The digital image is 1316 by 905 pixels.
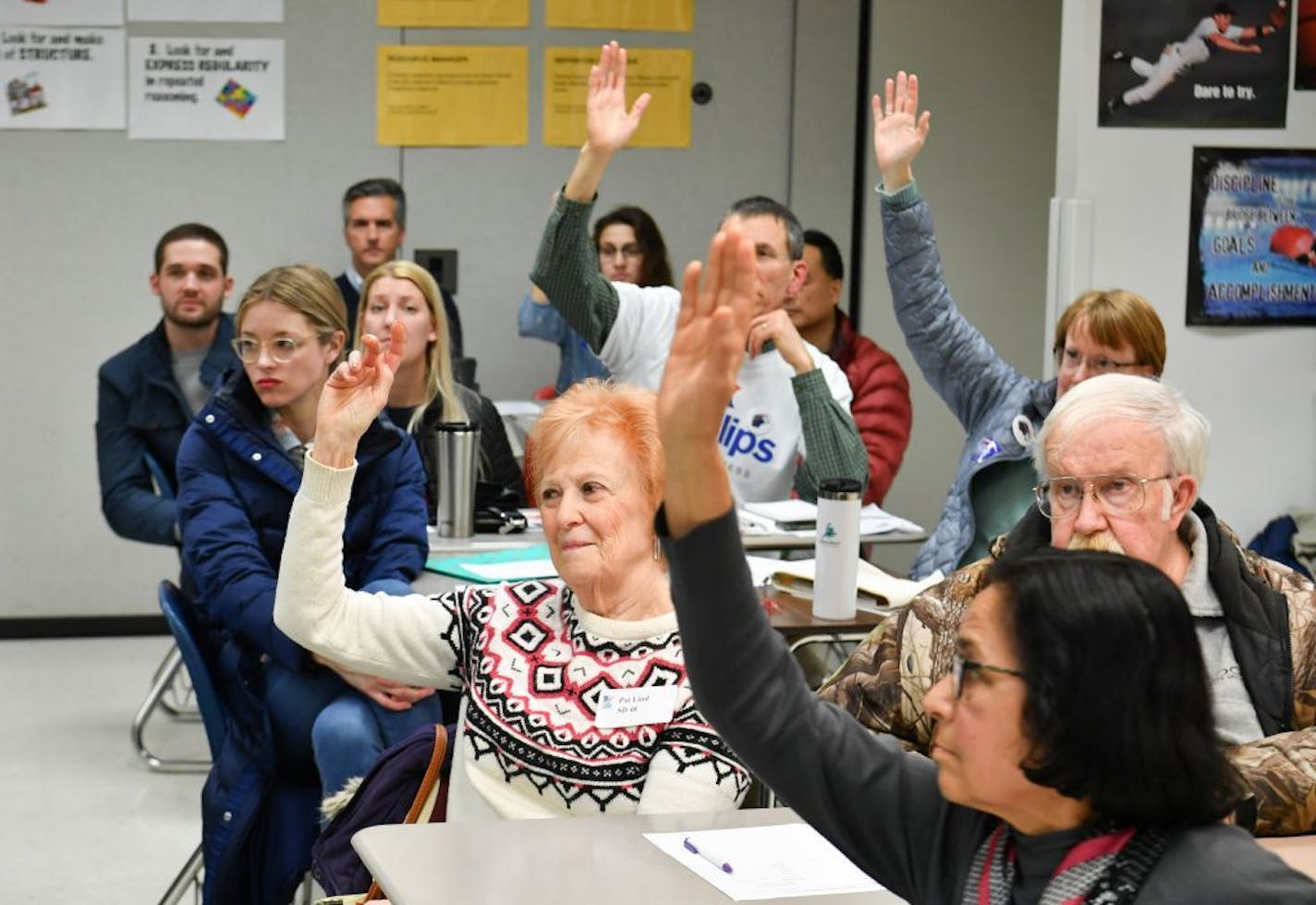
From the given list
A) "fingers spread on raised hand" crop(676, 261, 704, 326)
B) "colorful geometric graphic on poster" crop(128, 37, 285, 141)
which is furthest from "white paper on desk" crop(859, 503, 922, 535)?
"colorful geometric graphic on poster" crop(128, 37, 285, 141)

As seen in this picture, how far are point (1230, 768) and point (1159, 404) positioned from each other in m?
1.13

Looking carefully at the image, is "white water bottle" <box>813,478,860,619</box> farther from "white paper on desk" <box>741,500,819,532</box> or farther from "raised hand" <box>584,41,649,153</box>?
"raised hand" <box>584,41,649,153</box>

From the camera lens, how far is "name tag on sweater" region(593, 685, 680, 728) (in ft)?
7.45

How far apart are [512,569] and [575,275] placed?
107 cm

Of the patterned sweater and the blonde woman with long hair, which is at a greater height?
the blonde woman with long hair

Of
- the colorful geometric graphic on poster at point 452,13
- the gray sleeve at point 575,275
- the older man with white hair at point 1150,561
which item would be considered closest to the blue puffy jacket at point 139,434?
the gray sleeve at point 575,275

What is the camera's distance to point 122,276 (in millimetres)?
6129

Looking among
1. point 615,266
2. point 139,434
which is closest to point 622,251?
point 615,266

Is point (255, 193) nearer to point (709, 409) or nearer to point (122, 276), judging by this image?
point (122, 276)

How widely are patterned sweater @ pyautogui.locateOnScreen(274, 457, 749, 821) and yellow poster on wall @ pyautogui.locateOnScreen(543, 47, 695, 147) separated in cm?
397

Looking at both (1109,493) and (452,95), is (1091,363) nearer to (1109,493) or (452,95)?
(1109,493)

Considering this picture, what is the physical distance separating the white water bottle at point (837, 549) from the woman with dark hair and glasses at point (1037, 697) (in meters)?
1.70

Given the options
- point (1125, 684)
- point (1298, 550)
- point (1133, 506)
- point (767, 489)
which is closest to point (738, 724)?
point (1125, 684)

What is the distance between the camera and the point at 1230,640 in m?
2.31
